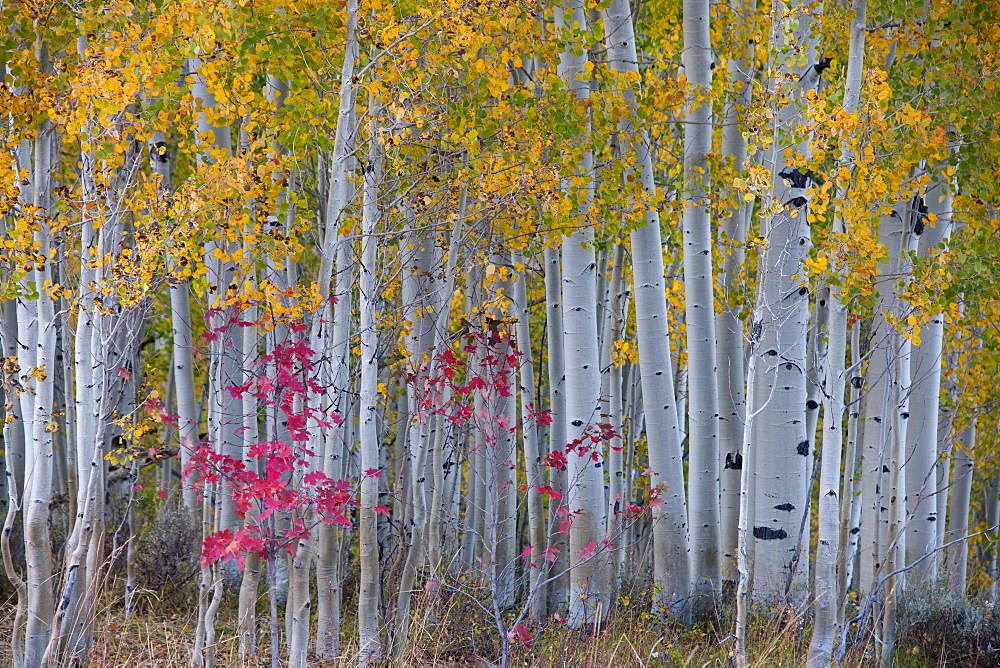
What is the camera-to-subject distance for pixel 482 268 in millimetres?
6977

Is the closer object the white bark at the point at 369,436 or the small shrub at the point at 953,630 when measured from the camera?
the white bark at the point at 369,436

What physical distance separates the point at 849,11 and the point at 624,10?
152cm

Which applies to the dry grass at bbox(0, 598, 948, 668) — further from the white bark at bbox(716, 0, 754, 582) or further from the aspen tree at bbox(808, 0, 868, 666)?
the white bark at bbox(716, 0, 754, 582)

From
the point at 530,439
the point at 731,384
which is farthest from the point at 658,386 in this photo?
the point at 530,439

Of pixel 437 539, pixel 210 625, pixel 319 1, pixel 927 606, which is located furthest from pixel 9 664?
pixel 927 606

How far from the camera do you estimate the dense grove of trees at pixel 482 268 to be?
15.2 ft

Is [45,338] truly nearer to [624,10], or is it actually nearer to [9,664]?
[9,664]

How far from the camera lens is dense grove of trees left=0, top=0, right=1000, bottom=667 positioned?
4629mm

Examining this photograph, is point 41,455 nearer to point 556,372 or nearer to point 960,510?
point 556,372

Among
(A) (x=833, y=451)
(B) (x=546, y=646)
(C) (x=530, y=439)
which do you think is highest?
(A) (x=833, y=451)

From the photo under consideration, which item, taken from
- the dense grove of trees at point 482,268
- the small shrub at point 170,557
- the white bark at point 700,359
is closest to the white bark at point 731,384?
the dense grove of trees at point 482,268

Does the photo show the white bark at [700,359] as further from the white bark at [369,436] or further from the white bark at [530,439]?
the white bark at [369,436]

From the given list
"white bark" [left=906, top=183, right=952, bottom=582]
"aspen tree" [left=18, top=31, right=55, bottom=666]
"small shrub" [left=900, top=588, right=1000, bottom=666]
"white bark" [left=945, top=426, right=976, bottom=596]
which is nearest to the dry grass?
"small shrub" [left=900, top=588, right=1000, bottom=666]

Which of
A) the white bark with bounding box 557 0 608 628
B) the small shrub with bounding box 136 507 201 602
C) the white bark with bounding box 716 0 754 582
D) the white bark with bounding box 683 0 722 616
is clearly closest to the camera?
the white bark with bounding box 557 0 608 628
